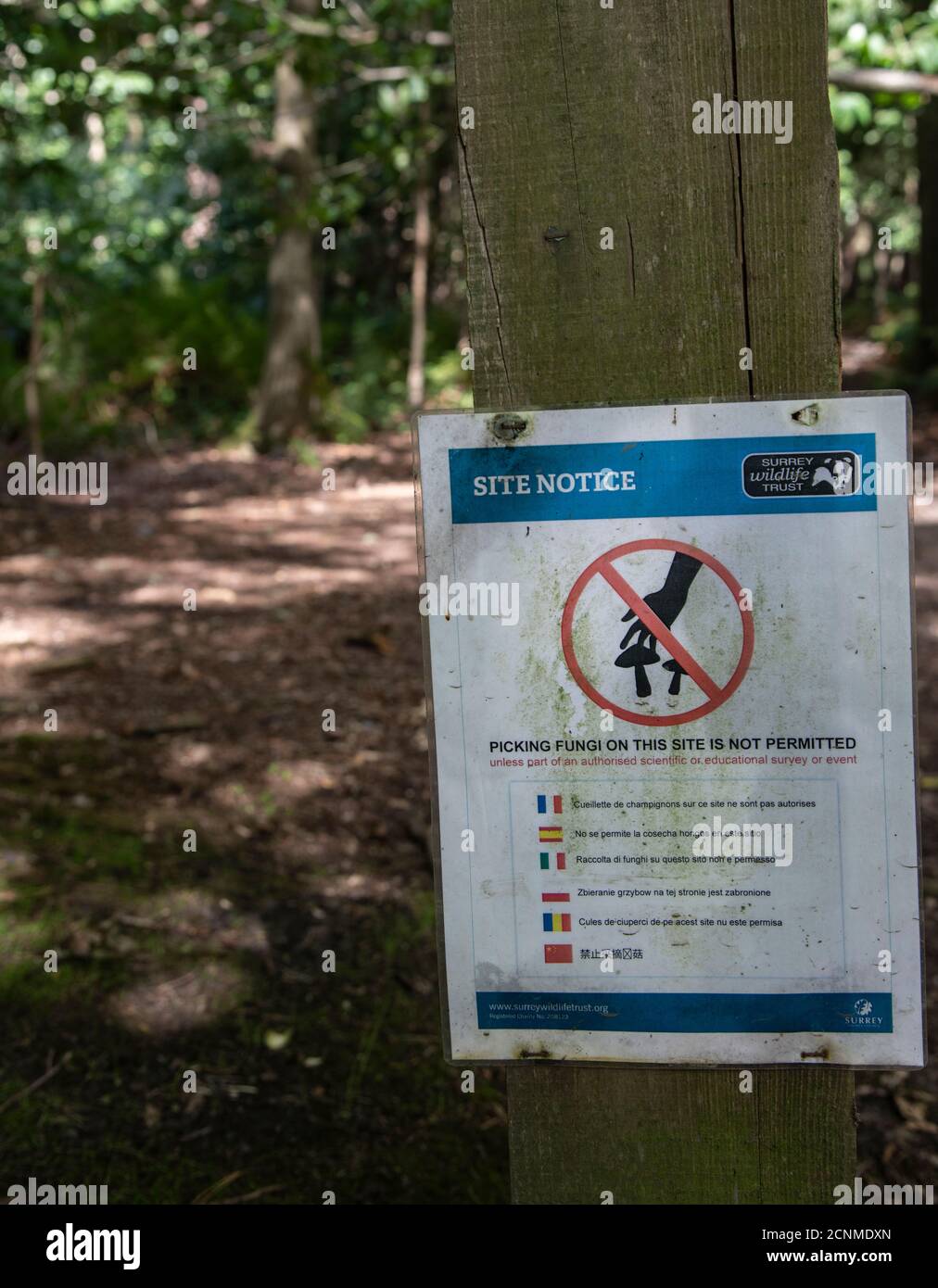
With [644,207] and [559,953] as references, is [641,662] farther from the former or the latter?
[644,207]

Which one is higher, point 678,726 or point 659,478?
point 659,478

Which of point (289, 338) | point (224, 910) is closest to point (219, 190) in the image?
point (289, 338)

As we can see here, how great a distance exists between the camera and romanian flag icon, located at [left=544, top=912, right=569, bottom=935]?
1.52m

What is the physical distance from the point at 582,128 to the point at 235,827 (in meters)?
3.05

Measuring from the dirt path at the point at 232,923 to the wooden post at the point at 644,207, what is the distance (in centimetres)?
161

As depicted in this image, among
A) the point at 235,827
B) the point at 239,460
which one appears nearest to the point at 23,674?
the point at 235,827

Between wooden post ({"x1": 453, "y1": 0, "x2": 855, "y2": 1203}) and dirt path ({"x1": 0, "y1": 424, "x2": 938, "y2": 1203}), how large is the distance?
5.27 feet

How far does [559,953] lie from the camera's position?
1522 mm

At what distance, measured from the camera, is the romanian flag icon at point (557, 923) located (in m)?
1.52

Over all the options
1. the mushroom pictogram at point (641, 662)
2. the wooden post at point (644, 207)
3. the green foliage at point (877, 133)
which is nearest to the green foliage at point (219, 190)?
the green foliage at point (877, 133)

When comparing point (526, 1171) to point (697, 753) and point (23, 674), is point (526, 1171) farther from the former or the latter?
point (23, 674)

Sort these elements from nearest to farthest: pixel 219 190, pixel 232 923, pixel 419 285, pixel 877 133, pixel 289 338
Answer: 1. pixel 232 923
2. pixel 877 133
3. pixel 289 338
4. pixel 419 285
5. pixel 219 190

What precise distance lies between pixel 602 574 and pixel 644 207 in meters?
0.43

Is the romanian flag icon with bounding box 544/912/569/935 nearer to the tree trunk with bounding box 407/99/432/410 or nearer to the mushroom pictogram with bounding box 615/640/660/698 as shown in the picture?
the mushroom pictogram with bounding box 615/640/660/698
